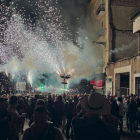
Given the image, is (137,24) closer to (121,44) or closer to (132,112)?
(132,112)

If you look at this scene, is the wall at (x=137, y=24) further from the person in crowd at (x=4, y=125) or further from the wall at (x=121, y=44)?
the person in crowd at (x=4, y=125)

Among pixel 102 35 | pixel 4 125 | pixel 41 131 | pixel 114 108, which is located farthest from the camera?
pixel 102 35

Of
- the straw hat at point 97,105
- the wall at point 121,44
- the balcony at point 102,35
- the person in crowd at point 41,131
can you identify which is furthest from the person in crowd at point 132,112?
the balcony at point 102,35

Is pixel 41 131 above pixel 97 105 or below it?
below

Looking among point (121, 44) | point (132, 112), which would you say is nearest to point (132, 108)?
point (132, 112)

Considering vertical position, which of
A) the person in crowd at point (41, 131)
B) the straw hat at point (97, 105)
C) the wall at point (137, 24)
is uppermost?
the wall at point (137, 24)

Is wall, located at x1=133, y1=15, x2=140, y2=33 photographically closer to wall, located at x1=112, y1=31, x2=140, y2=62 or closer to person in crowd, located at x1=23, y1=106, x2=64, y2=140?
wall, located at x1=112, y1=31, x2=140, y2=62

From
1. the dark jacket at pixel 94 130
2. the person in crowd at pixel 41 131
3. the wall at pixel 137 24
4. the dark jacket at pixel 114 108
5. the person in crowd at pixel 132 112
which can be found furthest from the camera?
the wall at pixel 137 24

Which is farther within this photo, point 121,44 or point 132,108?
point 121,44

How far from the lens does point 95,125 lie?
2.31m

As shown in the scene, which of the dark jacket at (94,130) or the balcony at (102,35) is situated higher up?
the balcony at (102,35)

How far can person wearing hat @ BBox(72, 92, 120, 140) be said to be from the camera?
89.4 inches

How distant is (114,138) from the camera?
7.41 feet

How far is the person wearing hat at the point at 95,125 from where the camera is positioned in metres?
2.27
